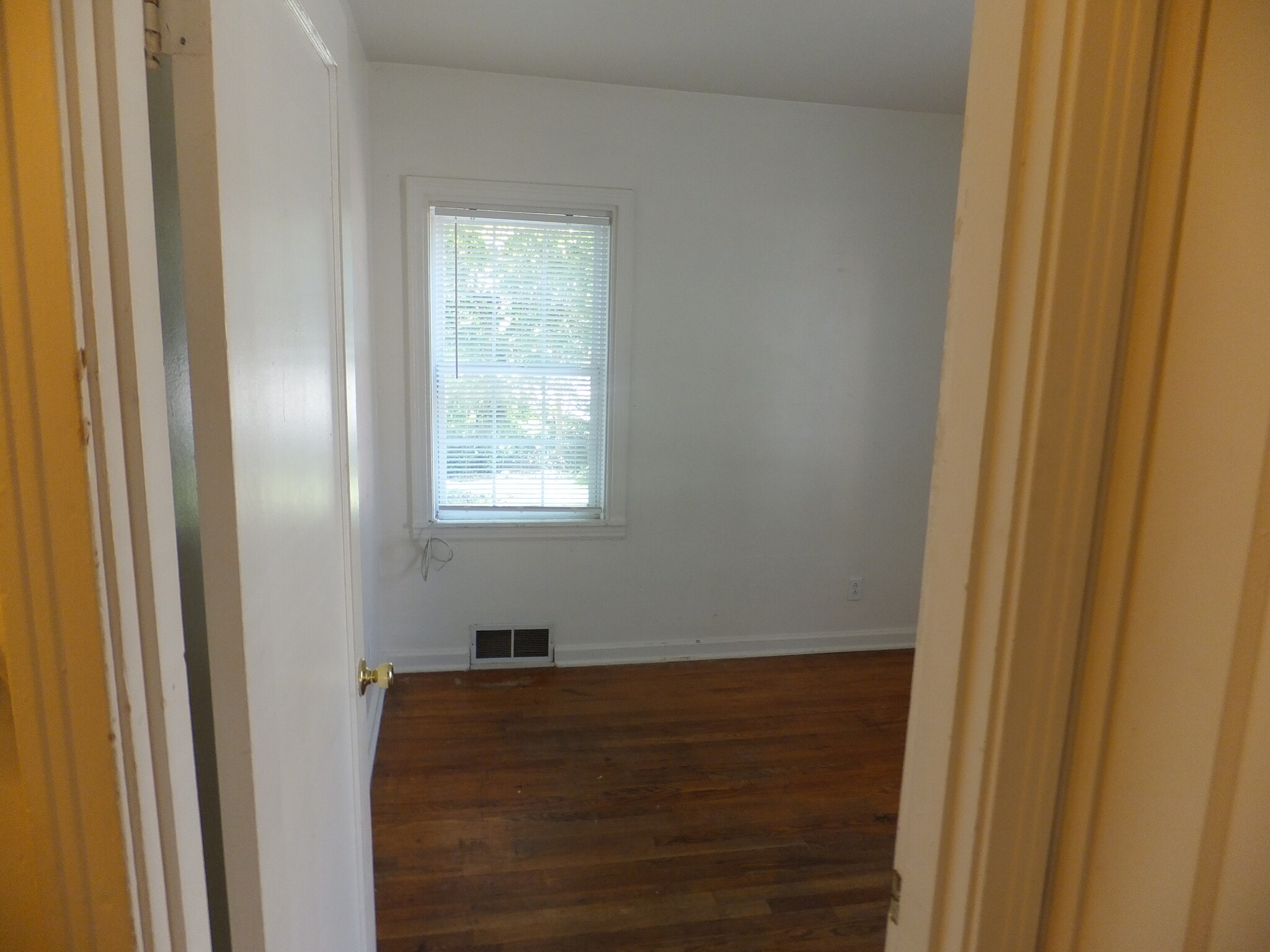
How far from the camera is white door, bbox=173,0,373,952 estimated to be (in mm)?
645

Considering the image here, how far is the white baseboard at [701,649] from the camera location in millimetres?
3219

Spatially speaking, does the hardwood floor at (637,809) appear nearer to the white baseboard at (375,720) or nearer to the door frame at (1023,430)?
the white baseboard at (375,720)

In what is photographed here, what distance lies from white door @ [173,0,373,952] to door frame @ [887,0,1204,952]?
71 centimetres

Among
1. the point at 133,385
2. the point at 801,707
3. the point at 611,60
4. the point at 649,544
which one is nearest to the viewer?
the point at 133,385

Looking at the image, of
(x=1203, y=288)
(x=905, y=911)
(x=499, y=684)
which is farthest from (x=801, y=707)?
(x=1203, y=288)

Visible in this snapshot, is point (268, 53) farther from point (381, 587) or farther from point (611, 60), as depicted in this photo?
point (381, 587)

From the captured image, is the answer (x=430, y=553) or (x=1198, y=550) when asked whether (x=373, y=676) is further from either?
(x=430, y=553)

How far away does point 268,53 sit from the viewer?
78cm

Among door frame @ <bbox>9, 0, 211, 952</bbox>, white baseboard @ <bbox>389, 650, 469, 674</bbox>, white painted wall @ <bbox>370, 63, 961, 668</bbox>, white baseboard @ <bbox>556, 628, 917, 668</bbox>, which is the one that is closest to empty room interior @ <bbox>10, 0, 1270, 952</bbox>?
door frame @ <bbox>9, 0, 211, 952</bbox>

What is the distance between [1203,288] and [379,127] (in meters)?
3.00

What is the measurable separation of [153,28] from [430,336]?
8.11 feet

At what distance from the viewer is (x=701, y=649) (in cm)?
348

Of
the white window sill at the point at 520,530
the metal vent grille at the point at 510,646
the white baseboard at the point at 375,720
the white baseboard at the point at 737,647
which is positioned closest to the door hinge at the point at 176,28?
the white baseboard at the point at 375,720

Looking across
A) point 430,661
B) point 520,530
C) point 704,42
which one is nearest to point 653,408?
point 520,530
